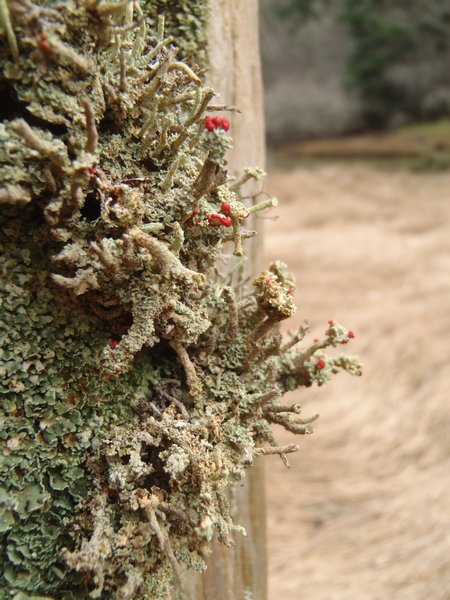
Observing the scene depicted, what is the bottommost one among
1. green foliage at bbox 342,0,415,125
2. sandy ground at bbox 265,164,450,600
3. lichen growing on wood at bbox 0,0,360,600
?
lichen growing on wood at bbox 0,0,360,600

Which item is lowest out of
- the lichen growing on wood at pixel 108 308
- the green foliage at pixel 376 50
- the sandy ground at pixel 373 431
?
the lichen growing on wood at pixel 108 308

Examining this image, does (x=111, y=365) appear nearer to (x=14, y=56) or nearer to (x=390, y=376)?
(x=14, y=56)

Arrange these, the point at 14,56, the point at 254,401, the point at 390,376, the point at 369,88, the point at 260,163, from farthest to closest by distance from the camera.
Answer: the point at 369,88 → the point at 390,376 → the point at 260,163 → the point at 254,401 → the point at 14,56

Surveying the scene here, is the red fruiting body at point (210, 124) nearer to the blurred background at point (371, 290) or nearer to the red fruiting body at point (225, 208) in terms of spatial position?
the red fruiting body at point (225, 208)

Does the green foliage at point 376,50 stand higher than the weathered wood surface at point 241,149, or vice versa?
the green foliage at point 376,50

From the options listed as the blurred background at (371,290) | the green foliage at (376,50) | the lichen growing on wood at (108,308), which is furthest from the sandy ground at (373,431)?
the green foliage at (376,50)

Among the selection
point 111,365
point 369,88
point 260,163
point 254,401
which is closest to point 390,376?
point 260,163

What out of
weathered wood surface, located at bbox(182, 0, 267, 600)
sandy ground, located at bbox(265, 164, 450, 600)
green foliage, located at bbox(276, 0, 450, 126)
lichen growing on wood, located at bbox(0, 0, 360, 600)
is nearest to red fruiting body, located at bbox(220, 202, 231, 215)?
lichen growing on wood, located at bbox(0, 0, 360, 600)

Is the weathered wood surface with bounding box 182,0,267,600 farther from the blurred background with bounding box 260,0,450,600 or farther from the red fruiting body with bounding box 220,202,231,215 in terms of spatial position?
the blurred background with bounding box 260,0,450,600
